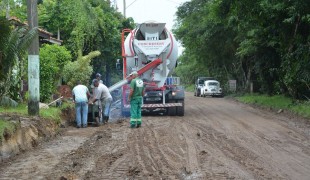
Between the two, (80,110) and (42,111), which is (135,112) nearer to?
(80,110)

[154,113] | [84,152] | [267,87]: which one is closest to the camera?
[84,152]

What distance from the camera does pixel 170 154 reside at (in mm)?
10352

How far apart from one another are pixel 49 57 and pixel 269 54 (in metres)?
15.8

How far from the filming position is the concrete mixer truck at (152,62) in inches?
778

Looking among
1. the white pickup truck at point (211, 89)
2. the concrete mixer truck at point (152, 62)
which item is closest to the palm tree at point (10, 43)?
the concrete mixer truck at point (152, 62)

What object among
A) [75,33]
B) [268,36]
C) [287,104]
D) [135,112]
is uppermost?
[75,33]

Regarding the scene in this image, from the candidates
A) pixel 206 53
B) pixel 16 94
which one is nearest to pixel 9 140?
pixel 16 94

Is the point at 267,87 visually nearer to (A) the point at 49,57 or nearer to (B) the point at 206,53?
(B) the point at 206,53

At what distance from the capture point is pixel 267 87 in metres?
32.1

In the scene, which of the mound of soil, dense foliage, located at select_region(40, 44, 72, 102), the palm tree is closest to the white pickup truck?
dense foliage, located at select_region(40, 44, 72, 102)

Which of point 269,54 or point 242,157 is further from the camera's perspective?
point 269,54

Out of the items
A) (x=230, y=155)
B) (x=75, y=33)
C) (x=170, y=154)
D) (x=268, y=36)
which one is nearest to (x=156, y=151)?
(x=170, y=154)

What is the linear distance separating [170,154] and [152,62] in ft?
31.8

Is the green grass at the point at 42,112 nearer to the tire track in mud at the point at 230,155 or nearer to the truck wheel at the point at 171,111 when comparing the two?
the tire track in mud at the point at 230,155
